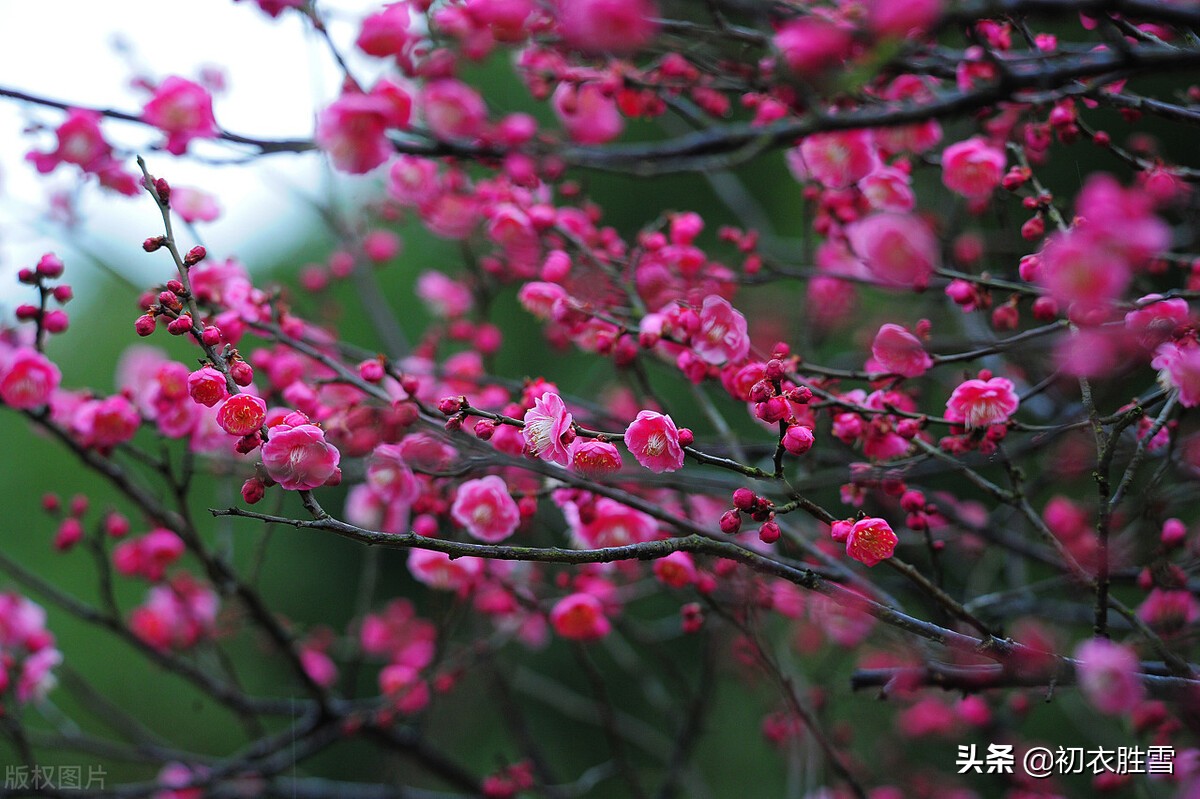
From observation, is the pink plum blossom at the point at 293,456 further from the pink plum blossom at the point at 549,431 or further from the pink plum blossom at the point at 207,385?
the pink plum blossom at the point at 549,431

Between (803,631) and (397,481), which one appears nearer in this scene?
(397,481)

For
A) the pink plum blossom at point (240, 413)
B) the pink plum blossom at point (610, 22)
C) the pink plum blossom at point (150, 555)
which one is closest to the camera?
the pink plum blossom at point (610, 22)

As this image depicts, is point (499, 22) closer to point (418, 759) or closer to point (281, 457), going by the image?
point (281, 457)

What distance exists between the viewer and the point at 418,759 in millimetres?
2230

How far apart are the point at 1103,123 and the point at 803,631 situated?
2148 millimetres

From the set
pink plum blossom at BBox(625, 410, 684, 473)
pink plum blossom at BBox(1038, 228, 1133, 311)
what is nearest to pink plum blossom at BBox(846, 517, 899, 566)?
pink plum blossom at BBox(625, 410, 684, 473)

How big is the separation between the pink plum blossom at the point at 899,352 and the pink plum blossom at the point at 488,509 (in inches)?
23.6

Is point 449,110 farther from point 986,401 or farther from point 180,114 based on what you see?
point 986,401

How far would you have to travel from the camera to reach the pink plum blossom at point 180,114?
1.31 meters

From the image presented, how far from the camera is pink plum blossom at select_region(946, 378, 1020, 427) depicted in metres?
1.22

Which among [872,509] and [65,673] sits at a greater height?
[872,509]

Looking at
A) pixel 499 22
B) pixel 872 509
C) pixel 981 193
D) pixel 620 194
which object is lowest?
pixel 872 509

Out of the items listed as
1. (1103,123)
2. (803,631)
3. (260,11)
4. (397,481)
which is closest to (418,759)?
(397,481)

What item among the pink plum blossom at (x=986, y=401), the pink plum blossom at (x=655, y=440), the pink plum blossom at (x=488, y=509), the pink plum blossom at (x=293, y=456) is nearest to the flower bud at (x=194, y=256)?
the pink plum blossom at (x=293, y=456)
